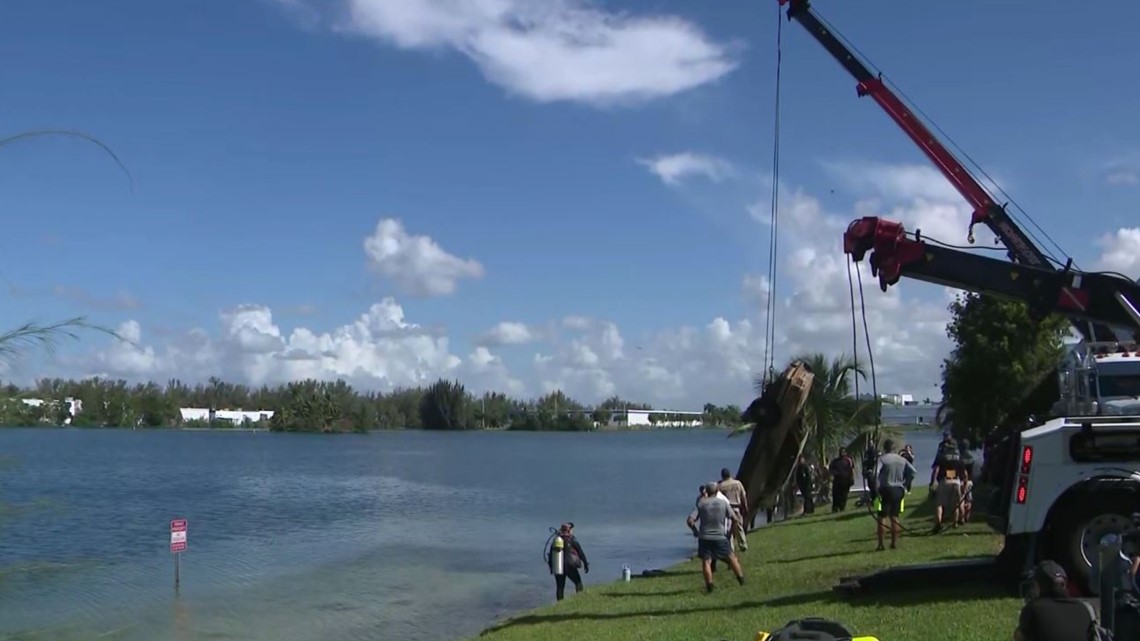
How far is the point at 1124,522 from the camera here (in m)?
11.3

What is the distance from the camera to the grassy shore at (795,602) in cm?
1134

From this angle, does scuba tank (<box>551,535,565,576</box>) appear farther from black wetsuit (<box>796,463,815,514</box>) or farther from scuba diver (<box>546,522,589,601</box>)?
black wetsuit (<box>796,463,815,514</box>)

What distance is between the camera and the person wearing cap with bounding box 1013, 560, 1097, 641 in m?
6.34

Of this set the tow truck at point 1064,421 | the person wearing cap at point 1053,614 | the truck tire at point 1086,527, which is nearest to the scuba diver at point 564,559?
the tow truck at point 1064,421

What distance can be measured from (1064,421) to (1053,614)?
5.93 m

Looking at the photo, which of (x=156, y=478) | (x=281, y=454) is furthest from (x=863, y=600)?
(x=281, y=454)

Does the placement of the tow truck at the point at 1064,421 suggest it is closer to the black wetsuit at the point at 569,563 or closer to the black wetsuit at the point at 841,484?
the black wetsuit at the point at 569,563

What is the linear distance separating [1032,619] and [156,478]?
70436 mm

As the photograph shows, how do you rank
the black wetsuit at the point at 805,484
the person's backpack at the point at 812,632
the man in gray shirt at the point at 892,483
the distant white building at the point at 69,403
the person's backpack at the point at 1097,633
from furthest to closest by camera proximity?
the black wetsuit at the point at 805,484 < the man in gray shirt at the point at 892,483 < the distant white building at the point at 69,403 < the person's backpack at the point at 1097,633 < the person's backpack at the point at 812,632

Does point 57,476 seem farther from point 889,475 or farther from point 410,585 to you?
point 889,475

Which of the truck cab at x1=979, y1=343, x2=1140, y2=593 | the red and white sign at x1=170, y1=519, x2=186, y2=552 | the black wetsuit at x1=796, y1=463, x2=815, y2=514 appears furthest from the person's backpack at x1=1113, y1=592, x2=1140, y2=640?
the black wetsuit at x1=796, y1=463, x2=815, y2=514

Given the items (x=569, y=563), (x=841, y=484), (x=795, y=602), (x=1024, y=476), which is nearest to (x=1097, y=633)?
(x=1024, y=476)

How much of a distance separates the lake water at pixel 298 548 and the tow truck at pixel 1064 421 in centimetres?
864

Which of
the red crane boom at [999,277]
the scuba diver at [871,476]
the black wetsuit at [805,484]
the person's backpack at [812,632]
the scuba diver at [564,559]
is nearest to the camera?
the person's backpack at [812,632]
